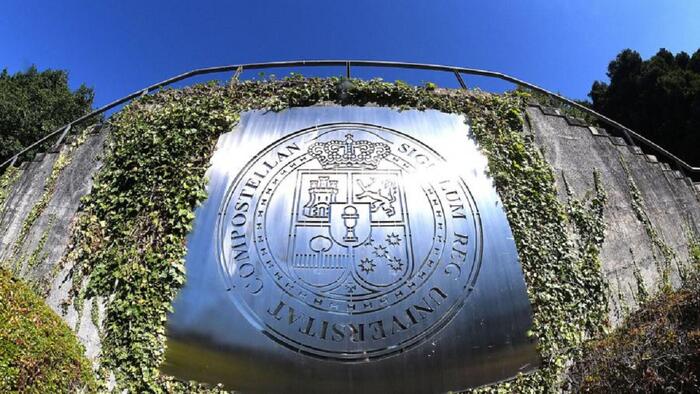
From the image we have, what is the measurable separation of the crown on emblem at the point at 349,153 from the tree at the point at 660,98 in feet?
51.3

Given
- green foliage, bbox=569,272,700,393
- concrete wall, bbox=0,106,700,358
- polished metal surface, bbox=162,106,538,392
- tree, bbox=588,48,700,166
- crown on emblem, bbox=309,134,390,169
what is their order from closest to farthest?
green foliage, bbox=569,272,700,393
polished metal surface, bbox=162,106,538,392
concrete wall, bbox=0,106,700,358
crown on emblem, bbox=309,134,390,169
tree, bbox=588,48,700,166

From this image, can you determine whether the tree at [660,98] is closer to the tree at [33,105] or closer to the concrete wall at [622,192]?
the concrete wall at [622,192]

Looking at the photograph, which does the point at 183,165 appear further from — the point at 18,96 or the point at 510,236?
the point at 18,96

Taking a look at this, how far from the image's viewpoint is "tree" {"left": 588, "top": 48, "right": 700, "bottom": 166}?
17.0 m

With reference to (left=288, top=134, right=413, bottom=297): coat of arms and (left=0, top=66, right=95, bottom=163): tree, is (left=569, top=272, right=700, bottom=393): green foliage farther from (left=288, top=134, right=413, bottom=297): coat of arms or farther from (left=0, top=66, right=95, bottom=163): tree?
(left=0, top=66, right=95, bottom=163): tree

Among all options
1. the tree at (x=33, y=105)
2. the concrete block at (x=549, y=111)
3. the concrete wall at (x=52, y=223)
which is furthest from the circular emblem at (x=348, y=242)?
the tree at (x=33, y=105)

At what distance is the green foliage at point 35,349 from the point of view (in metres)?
4.17

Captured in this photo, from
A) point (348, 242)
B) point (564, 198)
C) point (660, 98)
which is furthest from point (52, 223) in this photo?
point (660, 98)

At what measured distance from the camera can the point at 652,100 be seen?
18.6m

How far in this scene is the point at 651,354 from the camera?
16.0ft

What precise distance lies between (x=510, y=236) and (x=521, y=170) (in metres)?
1.15

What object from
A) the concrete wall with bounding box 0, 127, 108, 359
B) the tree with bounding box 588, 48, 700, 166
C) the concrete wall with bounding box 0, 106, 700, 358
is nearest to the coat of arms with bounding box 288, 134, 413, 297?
the concrete wall with bounding box 0, 106, 700, 358

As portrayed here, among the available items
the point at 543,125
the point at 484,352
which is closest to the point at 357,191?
the point at 484,352

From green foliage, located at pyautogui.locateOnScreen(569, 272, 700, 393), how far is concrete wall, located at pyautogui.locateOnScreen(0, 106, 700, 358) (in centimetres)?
54
